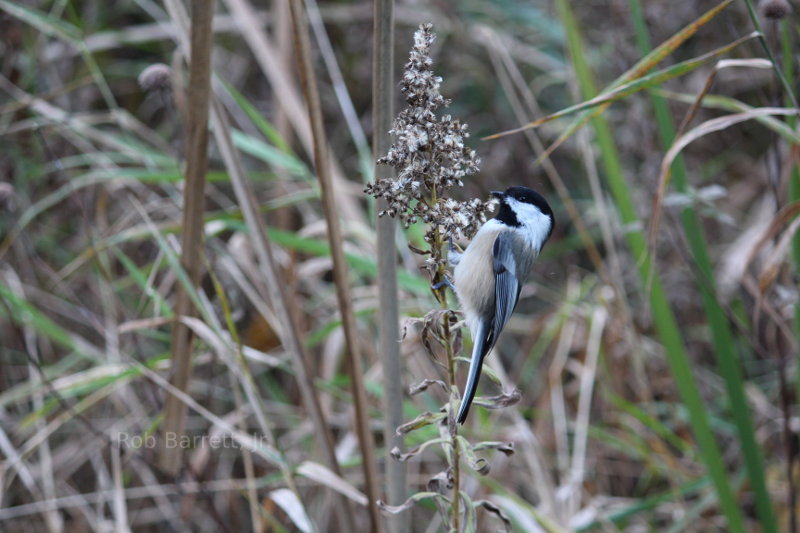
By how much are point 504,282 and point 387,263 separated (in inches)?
6.9

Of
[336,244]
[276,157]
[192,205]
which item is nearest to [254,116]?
[276,157]

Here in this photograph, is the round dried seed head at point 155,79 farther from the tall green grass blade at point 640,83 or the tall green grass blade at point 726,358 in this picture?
the tall green grass blade at point 726,358

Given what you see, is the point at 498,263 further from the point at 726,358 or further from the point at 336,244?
the point at 726,358

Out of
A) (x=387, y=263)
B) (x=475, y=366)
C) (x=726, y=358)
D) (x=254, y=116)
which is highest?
(x=254, y=116)

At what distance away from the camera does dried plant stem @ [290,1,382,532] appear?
1.08 meters

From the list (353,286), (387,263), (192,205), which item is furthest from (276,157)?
(387,263)

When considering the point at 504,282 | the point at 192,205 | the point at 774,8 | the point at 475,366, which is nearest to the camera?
the point at 475,366

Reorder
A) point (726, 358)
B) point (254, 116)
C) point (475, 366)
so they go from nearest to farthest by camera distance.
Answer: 1. point (475, 366)
2. point (726, 358)
3. point (254, 116)

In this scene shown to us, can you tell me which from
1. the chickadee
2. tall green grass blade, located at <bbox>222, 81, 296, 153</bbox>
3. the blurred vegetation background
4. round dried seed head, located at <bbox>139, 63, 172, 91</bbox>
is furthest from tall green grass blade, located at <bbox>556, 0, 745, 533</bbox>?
round dried seed head, located at <bbox>139, 63, 172, 91</bbox>

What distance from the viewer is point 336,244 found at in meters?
1.13

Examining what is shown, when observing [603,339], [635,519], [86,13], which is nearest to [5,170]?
[86,13]

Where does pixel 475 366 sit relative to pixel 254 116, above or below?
below

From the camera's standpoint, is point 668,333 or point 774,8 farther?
point 668,333

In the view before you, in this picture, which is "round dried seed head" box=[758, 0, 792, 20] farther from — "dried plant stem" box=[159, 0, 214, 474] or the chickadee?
"dried plant stem" box=[159, 0, 214, 474]
